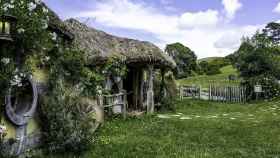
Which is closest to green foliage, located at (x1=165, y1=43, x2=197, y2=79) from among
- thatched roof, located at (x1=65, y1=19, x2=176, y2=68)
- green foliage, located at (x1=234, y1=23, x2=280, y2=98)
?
green foliage, located at (x1=234, y1=23, x2=280, y2=98)

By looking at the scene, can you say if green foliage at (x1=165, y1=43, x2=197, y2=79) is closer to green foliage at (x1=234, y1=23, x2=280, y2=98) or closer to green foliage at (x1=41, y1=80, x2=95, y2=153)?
green foliage at (x1=234, y1=23, x2=280, y2=98)

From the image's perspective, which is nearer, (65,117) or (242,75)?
(65,117)

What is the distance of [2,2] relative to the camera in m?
6.62

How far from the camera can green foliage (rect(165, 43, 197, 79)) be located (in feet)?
166

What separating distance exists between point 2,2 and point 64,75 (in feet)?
10.2

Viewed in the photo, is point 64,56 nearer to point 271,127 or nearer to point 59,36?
point 59,36

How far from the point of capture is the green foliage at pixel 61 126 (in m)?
8.27

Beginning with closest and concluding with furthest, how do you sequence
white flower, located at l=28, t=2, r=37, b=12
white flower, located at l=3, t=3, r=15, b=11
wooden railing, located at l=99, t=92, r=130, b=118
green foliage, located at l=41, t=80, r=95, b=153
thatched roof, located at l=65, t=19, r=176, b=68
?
white flower, located at l=3, t=3, r=15, b=11, white flower, located at l=28, t=2, r=37, b=12, green foliage, located at l=41, t=80, r=95, b=153, thatched roof, located at l=65, t=19, r=176, b=68, wooden railing, located at l=99, t=92, r=130, b=118

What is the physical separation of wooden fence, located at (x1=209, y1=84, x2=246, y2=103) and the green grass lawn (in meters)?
10.8

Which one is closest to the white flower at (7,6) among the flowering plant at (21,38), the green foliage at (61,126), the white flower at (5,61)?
the flowering plant at (21,38)

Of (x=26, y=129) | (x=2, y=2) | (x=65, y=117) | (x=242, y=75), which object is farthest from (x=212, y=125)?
(x=242, y=75)

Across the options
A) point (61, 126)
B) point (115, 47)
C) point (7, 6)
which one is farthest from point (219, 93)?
point (7, 6)

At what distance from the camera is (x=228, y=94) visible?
86.2ft

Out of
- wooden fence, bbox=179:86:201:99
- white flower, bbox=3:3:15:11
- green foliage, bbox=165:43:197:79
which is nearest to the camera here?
white flower, bbox=3:3:15:11
